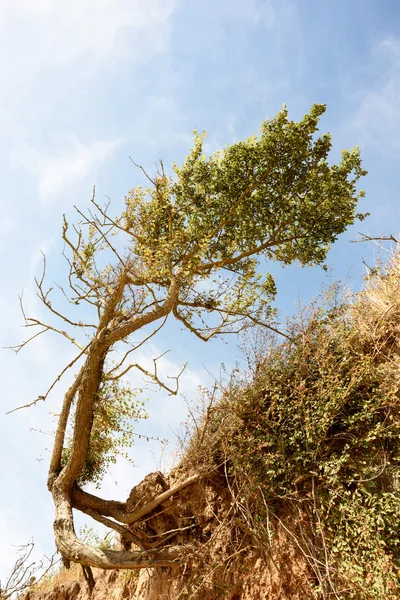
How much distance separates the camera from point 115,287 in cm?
1107

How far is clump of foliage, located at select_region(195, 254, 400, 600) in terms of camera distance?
6.28 m

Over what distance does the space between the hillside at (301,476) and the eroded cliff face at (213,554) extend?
0.8 inches

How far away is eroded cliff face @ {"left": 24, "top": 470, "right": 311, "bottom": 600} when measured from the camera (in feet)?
22.5

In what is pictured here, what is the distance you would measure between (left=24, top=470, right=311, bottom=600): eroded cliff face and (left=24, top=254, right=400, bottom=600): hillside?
0.06 ft

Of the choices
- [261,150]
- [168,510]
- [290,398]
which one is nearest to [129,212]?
[261,150]

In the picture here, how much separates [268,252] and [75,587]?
385 inches

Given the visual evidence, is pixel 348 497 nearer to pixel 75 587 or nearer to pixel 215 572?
pixel 215 572

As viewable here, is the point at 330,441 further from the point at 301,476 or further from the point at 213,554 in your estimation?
the point at 213,554

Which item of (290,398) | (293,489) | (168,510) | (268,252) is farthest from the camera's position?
(268,252)

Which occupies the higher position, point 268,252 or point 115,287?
point 115,287

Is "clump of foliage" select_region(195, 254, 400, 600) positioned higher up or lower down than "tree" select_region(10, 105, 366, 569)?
lower down

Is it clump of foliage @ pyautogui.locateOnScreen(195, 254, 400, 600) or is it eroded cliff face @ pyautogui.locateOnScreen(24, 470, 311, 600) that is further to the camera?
eroded cliff face @ pyautogui.locateOnScreen(24, 470, 311, 600)

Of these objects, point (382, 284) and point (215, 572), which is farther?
point (382, 284)

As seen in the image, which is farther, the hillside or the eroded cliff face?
the eroded cliff face
